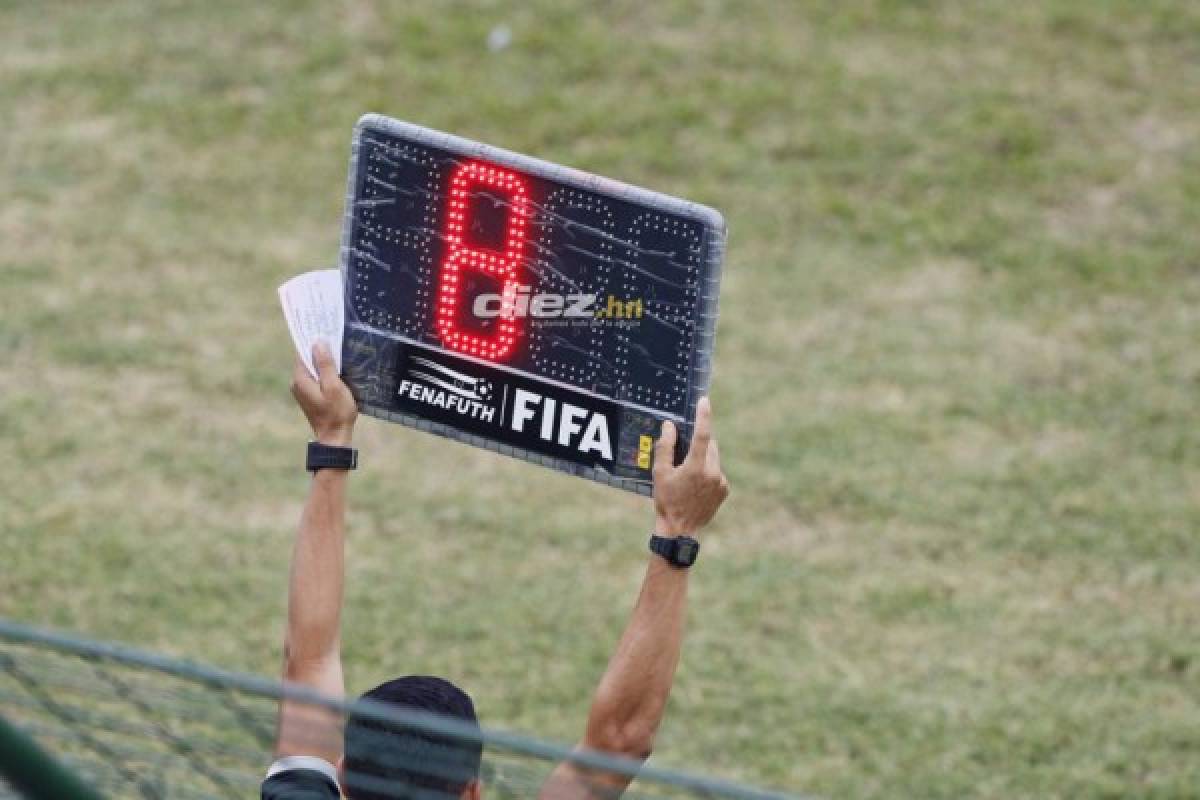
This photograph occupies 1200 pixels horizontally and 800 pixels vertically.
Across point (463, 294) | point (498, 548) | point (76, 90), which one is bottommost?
point (498, 548)

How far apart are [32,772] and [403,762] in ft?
2.78

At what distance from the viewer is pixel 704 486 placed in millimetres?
3625

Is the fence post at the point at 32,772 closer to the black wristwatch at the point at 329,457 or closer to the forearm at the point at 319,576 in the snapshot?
the forearm at the point at 319,576

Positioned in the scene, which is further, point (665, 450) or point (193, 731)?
point (193, 731)

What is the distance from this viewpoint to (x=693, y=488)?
3.63 m

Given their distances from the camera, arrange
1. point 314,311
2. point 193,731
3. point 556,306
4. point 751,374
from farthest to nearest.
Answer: point 751,374 < point 193,731 < point 314,311 < point 556,306

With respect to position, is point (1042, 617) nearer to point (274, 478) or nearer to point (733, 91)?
point (274, 478)

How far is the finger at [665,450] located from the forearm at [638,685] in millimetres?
189

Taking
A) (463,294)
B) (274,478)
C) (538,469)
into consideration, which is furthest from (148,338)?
(463,294)

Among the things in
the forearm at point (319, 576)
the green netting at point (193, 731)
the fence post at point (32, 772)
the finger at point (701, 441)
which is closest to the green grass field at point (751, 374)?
the green netting at point (193, 731)

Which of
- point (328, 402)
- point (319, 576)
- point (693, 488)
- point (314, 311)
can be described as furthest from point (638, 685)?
point (314, 311)

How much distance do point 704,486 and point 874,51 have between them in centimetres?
721

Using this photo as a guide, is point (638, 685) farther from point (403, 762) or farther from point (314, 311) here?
point (314, 311)

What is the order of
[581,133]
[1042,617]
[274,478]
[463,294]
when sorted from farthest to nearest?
[581,133], [274,478], [1042,617], [463,294]
